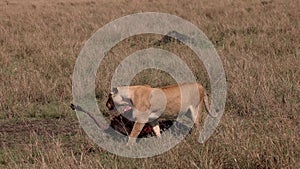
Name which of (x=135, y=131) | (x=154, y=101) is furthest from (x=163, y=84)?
(x=135, y=131)

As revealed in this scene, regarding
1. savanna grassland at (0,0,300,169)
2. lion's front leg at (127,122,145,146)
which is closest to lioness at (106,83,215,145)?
lion's front leg at (127,122,145,146)

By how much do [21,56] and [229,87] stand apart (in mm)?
5080

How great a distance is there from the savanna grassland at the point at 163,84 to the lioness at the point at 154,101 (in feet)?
1.21

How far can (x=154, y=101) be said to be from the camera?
4.39 meters

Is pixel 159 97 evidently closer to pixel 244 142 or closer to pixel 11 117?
pixel 244 142

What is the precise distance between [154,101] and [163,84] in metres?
2.53

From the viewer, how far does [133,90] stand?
436 centimetres

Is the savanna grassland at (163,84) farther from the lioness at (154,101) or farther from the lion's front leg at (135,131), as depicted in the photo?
the lioness at (154,101)

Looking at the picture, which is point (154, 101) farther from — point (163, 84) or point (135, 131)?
point (163, 84)

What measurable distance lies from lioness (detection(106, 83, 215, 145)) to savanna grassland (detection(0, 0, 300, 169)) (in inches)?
14.5

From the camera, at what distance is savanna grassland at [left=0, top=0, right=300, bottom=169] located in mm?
3463

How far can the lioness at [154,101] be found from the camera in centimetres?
431

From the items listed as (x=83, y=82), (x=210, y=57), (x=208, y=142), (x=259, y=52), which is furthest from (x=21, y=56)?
(x=208, y=142)

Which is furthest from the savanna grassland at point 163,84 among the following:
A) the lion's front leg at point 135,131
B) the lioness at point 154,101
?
the lioness at point 154,101
